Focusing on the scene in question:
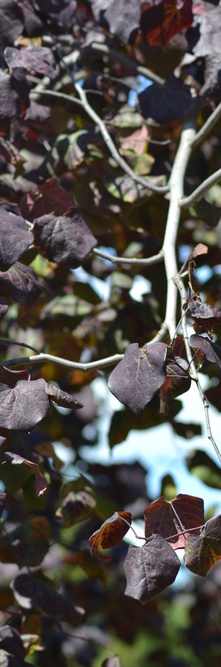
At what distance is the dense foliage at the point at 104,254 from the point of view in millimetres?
889

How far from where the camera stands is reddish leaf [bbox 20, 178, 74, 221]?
3.87 ft

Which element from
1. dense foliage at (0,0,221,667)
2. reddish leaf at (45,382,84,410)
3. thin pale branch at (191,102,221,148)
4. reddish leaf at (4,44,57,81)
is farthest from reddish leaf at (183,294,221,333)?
reddish leaf at (4,44,57,81)

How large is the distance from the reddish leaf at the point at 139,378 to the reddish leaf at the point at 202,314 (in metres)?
0.06

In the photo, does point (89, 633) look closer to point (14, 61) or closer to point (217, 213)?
point (217, 213)

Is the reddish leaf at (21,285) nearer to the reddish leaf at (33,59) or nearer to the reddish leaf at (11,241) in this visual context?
the reddish leaf at (11,241)

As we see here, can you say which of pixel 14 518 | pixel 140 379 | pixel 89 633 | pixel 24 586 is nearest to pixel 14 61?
pixel 140 379

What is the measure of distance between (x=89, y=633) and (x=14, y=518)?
5.24ft

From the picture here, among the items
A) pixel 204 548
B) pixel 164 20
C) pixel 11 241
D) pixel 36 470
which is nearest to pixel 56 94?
pixel 164 20

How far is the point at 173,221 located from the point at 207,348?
36cm

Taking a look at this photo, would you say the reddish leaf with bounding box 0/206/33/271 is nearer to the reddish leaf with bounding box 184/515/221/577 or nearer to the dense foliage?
the dense foliage

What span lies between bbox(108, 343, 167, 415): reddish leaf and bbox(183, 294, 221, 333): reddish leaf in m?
0.06

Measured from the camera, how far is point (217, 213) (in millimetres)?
1393

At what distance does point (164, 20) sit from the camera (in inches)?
52.0

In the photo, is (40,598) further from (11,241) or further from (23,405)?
(11,241)
